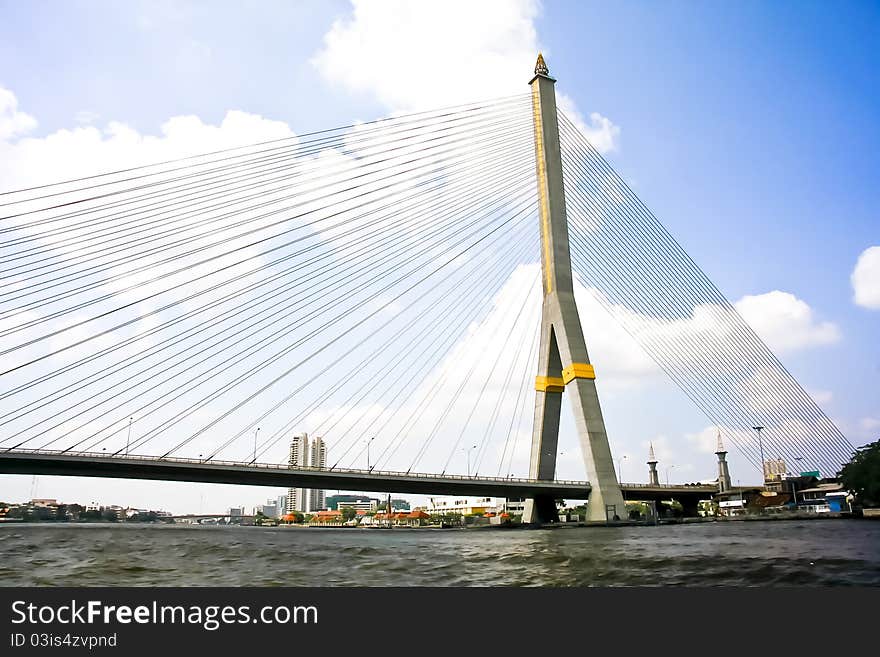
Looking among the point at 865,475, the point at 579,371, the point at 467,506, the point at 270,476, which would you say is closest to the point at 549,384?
the point at 579,371

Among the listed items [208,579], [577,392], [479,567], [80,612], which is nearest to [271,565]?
[208,579]

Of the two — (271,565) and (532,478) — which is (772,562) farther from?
(532,478)

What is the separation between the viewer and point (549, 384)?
46.8m

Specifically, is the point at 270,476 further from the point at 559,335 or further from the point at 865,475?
the point at 865,475

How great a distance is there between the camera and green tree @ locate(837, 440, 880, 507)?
52.8 metres

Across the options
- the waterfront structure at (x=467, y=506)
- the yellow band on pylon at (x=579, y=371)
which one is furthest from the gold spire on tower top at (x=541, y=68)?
the waterfront structure at (x=467, y=506)

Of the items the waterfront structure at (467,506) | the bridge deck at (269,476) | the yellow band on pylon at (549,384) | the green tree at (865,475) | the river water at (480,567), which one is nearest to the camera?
the river water at (480,567)

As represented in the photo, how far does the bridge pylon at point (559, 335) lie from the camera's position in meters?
43.8

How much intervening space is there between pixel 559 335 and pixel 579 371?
107 inches

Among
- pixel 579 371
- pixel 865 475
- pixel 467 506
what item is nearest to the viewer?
pixel 579 371

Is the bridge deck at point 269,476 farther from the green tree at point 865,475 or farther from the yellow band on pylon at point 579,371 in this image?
the green tree at point 865,475

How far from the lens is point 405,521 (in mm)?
100250

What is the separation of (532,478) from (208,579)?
3628cm

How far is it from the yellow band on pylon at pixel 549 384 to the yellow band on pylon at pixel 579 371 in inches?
99.1
